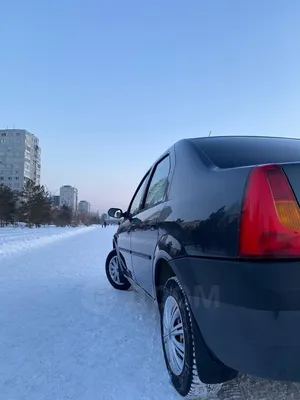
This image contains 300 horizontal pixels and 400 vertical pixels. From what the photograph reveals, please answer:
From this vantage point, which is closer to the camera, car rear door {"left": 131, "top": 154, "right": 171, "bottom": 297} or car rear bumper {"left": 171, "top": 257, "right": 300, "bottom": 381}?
car rear bumper {"left": 171, "top": 257, "right": 300, "bottom": 381}

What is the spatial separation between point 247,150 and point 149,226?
1.07 meters

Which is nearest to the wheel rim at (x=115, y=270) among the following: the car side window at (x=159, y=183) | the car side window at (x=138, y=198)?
the car side window at (x=138, y=198)

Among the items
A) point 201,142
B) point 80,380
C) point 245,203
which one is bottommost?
point 80,380

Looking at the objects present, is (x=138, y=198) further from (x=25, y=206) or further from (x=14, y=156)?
(x=14, y=156)

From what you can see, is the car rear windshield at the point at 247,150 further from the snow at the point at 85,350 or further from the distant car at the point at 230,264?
the snow at the point at 85,350

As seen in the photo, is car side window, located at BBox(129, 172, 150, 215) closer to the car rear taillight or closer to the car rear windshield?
the car rear windshield

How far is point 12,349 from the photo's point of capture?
297cm

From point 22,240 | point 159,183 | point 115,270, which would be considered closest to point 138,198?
point 159,183

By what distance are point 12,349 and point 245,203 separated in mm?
2489

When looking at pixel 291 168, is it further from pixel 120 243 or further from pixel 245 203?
pixel 120 243

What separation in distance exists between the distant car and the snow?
0.33 meters

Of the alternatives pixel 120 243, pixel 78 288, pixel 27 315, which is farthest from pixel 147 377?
pixel 78 288

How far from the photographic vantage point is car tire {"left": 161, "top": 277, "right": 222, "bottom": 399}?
1.95m

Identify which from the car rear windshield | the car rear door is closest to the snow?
the car rear door
